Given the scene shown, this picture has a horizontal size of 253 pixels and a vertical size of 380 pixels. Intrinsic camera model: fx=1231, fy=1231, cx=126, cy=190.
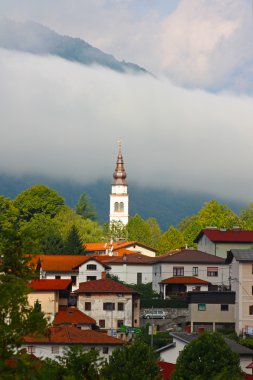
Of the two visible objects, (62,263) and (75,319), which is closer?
(75,319)

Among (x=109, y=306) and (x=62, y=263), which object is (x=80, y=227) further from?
(x=109, y=306)

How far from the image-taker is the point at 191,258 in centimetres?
11056

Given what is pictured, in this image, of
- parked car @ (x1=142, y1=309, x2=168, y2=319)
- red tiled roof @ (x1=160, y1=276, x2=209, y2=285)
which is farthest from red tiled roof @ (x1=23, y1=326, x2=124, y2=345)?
red tiled roof @ (x1=160, y1=276, x2=209, y2=285)

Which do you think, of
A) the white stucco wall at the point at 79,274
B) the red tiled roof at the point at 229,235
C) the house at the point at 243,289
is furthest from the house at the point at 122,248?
the house at the point at 243,289

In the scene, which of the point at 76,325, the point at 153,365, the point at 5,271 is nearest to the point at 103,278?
the point at 76,325

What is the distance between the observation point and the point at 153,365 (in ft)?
220

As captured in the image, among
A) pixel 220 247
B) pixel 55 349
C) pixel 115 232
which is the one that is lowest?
pixel 55 349

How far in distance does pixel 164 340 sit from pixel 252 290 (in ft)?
33.3

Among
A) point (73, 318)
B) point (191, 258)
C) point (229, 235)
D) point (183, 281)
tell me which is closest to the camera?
point (73, 318)

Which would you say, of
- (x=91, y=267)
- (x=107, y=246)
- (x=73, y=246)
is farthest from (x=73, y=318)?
(x=107, y=246)

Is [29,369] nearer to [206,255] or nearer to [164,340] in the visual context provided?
[164,340]

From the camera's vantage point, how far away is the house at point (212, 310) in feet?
308

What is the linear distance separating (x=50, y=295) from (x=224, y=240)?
93.3 feet

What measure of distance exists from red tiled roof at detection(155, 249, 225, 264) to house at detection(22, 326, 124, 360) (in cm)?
2591
